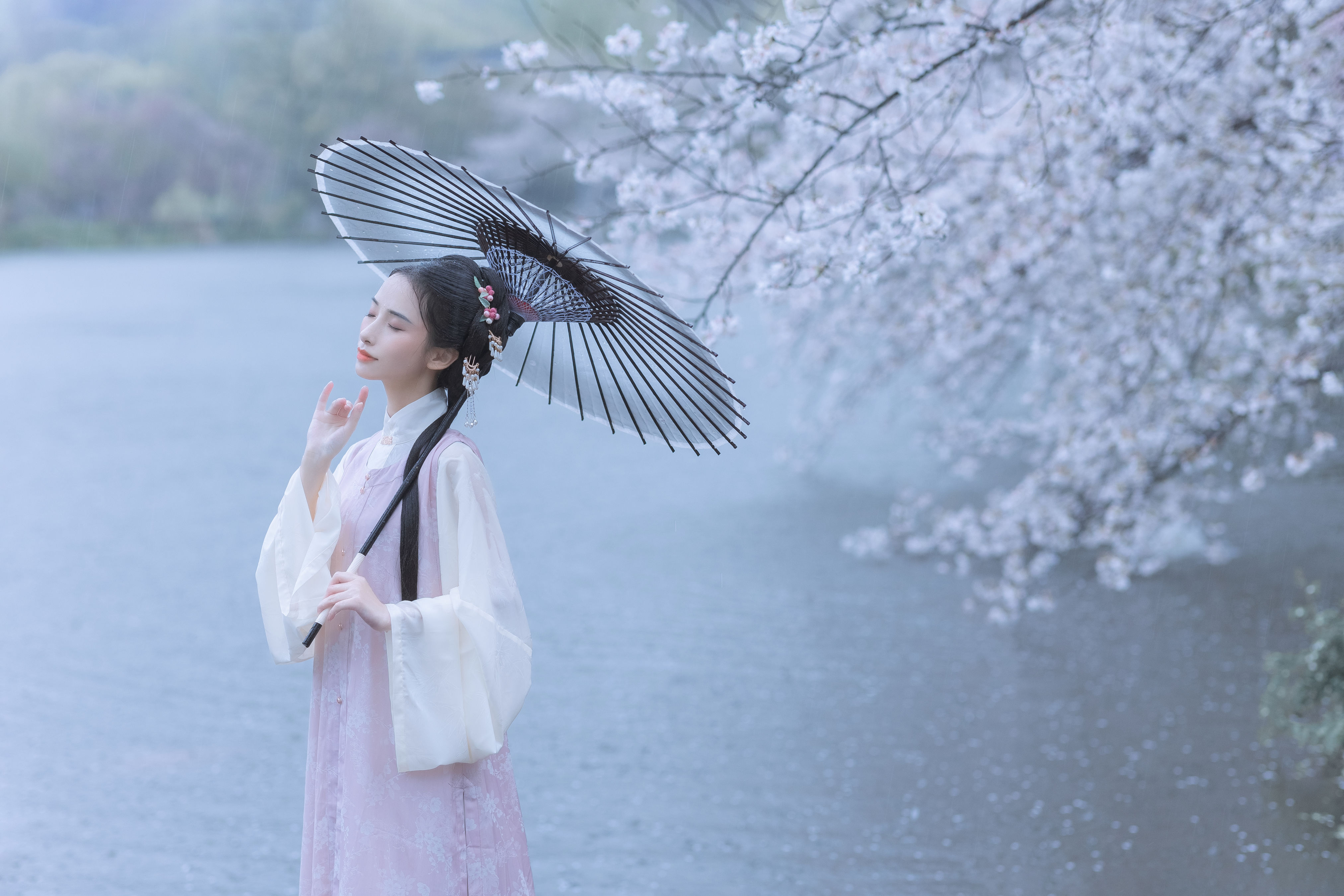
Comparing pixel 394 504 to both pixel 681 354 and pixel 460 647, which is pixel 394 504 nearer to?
pixel 460 647

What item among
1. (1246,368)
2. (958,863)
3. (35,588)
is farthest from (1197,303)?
(35,588)

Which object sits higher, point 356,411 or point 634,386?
→ point 634,386

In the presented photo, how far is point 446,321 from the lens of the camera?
5.61ft

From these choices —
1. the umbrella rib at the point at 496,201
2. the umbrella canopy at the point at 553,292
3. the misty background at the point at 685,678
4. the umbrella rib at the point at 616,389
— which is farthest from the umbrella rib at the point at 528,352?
the misty background at the point at 685,678

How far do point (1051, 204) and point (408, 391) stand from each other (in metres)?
3.01

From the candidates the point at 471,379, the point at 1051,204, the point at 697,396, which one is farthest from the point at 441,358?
the point at 1051,204

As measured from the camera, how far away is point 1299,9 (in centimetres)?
308

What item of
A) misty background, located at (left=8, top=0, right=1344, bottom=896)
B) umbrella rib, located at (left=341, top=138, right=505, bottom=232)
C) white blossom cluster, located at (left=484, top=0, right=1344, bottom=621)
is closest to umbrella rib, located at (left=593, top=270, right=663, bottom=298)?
umbrella rib, located at (left=341, top=138, right=505, bottom=232)

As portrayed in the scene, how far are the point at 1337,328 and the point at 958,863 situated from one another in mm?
1940

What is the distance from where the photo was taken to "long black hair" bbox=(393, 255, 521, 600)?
1693 mm

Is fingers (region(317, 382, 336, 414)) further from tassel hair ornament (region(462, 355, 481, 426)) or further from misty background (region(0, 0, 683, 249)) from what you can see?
misty background (region(0, 0, 683, 249))

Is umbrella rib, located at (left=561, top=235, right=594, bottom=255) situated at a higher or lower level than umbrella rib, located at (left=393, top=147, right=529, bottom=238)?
lower

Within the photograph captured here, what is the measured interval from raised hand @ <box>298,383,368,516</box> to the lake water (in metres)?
1.58

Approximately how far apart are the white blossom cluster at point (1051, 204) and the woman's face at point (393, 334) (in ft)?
3.54
